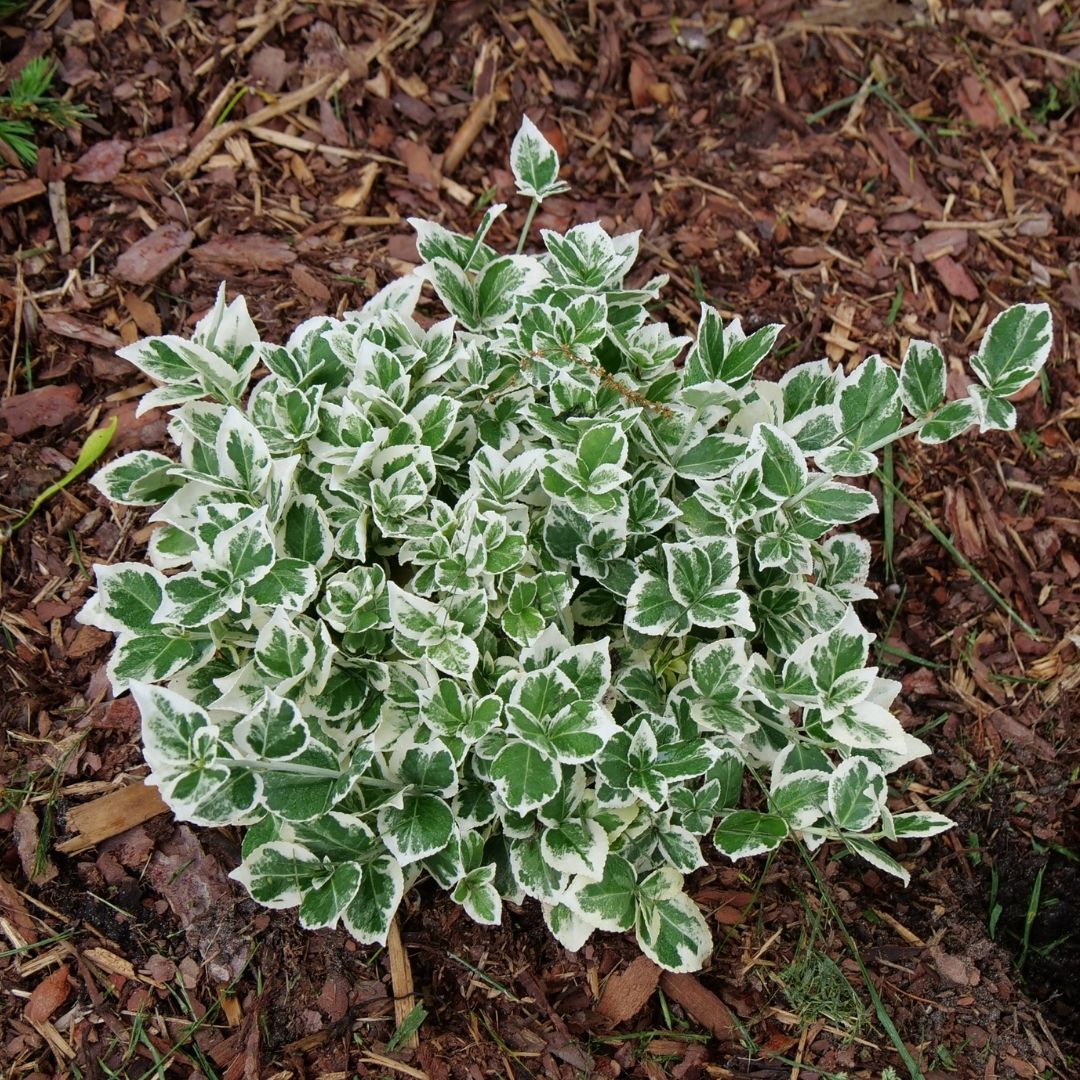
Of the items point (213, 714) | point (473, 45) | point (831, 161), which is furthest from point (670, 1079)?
point (473, 45)

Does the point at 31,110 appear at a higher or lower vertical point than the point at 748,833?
higher

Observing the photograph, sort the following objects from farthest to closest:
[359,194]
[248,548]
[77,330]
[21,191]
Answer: [359,194] → [21,191] → [77,330] → [248,548]

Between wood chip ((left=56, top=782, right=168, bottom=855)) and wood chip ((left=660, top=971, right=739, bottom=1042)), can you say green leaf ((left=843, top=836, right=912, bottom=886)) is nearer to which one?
wood chip ((left=660, top=971, right=739, bottom=1042))

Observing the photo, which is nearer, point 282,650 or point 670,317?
point 282,650

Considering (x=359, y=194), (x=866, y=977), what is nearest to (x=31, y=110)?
(x=359, y=194)

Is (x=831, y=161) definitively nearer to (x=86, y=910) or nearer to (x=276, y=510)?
(x=276, y=510)

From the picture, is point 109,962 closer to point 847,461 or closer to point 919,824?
point 919,824
